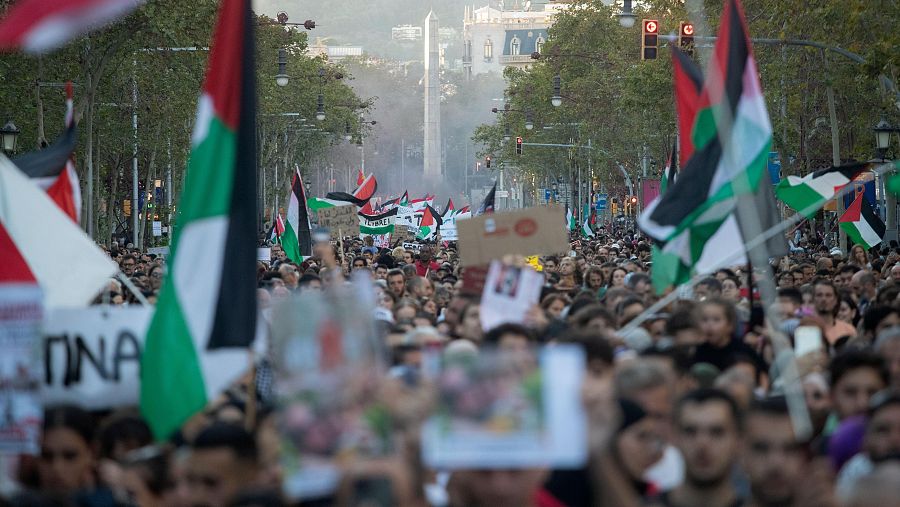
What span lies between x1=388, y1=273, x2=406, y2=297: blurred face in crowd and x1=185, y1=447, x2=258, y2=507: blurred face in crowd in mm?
11126

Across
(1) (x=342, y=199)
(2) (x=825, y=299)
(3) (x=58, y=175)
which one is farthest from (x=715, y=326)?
(1) (x=342, y=199)

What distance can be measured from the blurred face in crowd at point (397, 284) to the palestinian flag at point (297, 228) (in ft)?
27.5

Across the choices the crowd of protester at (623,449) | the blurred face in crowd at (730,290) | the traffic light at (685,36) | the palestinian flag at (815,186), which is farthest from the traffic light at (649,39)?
the crowd of protester at (623,449)

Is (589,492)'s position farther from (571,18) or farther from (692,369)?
(571,18)

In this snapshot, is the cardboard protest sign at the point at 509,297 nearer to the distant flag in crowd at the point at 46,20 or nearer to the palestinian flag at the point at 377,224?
the distant flag in crowd at the point at 46,20

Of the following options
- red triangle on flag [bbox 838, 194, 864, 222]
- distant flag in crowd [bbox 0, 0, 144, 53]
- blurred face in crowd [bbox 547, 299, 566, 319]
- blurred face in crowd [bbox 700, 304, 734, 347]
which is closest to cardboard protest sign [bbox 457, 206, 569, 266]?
blurred face in crowd [bbox 547, 299, 566, 319]

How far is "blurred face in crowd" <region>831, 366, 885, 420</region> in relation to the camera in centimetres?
736

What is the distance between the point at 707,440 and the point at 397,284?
1154 cm

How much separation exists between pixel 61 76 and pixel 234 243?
31.0 m

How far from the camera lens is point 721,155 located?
10766mm

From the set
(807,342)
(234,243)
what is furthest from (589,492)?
(807,342)

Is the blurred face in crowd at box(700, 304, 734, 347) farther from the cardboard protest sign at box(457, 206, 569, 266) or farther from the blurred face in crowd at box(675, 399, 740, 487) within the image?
the cardboard protest sign at box(457, 206, 569, 266)

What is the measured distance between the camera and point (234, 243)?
23.8ft

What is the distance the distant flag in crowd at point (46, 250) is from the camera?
868cm
